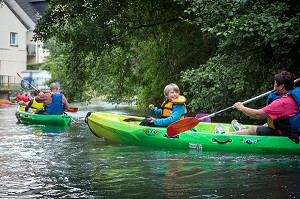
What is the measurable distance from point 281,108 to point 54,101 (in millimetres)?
8231

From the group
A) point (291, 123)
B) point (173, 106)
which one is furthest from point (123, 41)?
point (291, 123)

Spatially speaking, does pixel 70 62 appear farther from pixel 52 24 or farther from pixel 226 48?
pixel 226 48

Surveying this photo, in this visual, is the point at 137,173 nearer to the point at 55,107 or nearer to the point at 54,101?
the point at 54,101

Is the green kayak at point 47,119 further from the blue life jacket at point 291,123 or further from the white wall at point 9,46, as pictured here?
the white wall at point 9,46

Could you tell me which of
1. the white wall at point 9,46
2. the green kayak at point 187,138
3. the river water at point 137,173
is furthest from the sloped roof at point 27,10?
the river water at point 137,173

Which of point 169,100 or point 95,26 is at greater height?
point 95,26

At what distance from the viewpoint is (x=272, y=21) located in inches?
409

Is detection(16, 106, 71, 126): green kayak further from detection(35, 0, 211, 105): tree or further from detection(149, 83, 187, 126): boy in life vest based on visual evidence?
detection(149, 83, 187, 126): boy in life vest

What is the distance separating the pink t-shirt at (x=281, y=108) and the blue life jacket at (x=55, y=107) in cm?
795

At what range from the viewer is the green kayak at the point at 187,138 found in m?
8.39

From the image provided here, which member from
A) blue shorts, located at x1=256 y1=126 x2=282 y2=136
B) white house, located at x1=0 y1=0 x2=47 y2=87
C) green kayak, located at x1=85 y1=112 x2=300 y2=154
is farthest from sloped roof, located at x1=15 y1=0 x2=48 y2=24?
blue shorts, located at x1=256 y1=126 x2=282 y2=136

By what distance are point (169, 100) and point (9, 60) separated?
38.2 m

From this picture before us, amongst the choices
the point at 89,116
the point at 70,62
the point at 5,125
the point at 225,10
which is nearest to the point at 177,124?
the point at 89,116

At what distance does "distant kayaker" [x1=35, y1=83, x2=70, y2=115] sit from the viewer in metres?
14.8
